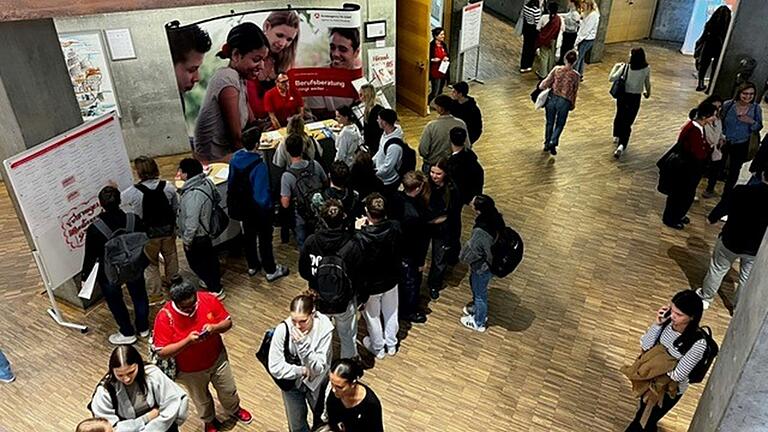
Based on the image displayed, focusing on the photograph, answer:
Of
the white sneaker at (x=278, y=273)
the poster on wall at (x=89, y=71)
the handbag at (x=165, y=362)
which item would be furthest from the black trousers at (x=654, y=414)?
the poster on wall at (x=89, y=71)

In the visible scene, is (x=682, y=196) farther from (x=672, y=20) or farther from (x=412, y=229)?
(x=672, y=20)

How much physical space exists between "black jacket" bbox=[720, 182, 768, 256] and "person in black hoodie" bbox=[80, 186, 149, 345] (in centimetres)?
481

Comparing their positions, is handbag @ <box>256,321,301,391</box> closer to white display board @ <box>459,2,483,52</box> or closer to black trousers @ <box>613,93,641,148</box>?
black trousers @ <box>613,93,641,148</box>

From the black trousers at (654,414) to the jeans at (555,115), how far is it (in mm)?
4443

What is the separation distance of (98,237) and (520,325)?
11.8 feet

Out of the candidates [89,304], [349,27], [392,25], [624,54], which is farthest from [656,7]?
[89,304]

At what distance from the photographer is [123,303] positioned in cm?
525

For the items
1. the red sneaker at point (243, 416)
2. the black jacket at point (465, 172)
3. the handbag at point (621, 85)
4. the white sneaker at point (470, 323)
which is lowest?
the red sneaker at point (243, 416)

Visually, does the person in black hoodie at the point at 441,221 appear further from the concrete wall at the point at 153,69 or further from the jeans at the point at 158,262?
the concrete wall at the point at 153,69

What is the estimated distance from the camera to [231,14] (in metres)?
7.60

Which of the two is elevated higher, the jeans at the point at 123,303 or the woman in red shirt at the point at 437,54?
the woman in red shirt at the point at 437,54

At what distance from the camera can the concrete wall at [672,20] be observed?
12258mm

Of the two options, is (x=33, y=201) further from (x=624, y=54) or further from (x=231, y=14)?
(x=624, y=54)

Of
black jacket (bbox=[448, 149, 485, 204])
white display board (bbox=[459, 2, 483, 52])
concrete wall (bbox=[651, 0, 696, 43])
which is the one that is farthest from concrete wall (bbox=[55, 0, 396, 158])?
concrete wall (bbox=[651, 0, 696, 43])
